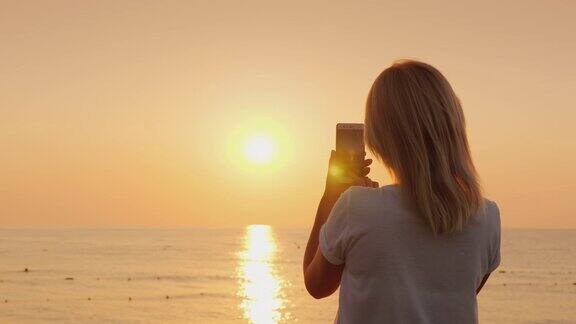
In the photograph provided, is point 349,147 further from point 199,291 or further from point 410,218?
point 199,291

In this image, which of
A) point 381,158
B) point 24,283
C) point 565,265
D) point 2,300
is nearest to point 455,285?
point 381,158

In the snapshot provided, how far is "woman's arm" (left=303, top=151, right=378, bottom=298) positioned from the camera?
273 centimetres

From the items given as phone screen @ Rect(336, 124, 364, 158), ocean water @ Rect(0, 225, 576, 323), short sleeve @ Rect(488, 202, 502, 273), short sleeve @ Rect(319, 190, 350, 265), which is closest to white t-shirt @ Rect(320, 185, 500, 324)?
short sleeve @ Rect(319, 190, 350, 265)

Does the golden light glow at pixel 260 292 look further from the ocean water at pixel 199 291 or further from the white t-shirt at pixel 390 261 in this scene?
the white t-shirt at pixel 390 261

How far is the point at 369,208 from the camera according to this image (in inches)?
103

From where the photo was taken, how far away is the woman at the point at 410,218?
260 cm

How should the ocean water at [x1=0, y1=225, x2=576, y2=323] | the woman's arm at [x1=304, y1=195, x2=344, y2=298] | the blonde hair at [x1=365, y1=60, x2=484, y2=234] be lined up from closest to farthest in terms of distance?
the blonde hair at [x1=365, y1=60, x2=484, y2=234] < the woman's arm at [x1=304, y1=195, x2=344, y2=298] < the ocean water at [x1=0, y1=225, x2=576, y2=323]

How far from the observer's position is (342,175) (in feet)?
9.42

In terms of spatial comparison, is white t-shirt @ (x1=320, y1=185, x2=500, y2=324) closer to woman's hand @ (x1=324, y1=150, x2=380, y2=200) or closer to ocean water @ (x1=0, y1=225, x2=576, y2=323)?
woman's hand @ (x1=324, y1=150, x2=380, y2=200)

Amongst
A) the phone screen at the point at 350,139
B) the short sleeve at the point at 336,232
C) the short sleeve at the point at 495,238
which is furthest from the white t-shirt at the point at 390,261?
the phone screen at the point at 350,139

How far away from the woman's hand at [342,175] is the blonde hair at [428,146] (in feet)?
0.57

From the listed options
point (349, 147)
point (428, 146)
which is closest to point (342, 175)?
point (349, 147)

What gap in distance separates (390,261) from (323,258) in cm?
22

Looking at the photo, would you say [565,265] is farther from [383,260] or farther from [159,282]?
[383,260]
